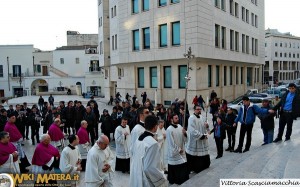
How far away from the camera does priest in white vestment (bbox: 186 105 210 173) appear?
348 inches

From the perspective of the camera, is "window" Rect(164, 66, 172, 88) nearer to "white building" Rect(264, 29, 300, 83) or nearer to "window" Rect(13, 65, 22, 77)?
"window" Rect(13, 65, 22, 77)

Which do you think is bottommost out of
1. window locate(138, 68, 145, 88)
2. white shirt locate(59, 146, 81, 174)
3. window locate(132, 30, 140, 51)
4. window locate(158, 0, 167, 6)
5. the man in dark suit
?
white shirt locate(59, 146, 81, 174)

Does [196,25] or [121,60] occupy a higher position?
[196,25]

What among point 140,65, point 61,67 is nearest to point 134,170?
point 140,65

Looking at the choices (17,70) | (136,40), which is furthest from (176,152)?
(17,70)

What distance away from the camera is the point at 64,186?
6.83 metres

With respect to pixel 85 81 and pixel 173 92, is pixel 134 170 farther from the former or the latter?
pixel 85 81

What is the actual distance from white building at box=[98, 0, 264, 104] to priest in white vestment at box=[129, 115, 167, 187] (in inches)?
847

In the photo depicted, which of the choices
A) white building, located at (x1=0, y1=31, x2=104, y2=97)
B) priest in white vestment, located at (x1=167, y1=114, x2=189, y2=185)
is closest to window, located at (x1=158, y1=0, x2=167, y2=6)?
priest in white vestment, located at (x1=167, y1=114, x2=189, y2=185)

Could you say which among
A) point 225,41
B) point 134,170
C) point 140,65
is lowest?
point 134,170

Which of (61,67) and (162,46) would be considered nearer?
(162,46)

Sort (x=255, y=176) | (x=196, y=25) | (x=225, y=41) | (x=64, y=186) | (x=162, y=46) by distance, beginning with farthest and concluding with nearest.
A: (x=225, y=41), (x=162, y=46), (x=196, y=25), (x=64, y=186), (x=255, y=176)

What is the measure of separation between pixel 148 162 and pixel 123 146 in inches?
191

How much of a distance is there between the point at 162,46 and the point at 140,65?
408cm
